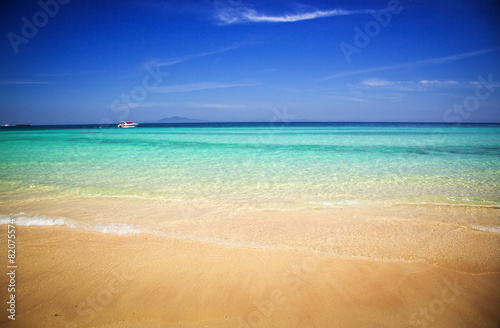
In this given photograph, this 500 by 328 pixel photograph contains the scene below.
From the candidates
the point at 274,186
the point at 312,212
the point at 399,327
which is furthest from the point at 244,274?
the point at 274,186

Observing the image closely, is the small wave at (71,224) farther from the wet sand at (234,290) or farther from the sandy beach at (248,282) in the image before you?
the wet sand at (234,290)

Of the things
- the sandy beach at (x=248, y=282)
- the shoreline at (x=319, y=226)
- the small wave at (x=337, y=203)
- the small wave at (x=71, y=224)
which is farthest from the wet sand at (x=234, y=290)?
the small wave at (x=337, y=203)

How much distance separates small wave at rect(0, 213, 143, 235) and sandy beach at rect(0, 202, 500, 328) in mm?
213

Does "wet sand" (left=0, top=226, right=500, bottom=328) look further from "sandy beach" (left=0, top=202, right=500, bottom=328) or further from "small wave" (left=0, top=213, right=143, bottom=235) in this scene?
"small wave" (left=0, top=213, right=143, bottom=235)

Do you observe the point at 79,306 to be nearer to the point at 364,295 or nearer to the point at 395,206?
the point at 364,295

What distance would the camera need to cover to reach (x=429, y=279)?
9.08 ft

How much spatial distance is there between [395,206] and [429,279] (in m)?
2.82

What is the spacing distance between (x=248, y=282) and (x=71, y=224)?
3697 millimetres

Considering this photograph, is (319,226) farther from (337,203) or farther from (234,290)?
(234,290)

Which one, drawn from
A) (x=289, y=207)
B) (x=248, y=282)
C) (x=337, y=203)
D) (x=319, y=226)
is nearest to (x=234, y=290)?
(x=248, y=282)

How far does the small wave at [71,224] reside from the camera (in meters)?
4.00

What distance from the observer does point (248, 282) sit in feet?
9.10

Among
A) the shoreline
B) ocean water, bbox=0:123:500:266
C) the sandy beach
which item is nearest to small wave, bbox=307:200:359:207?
ocean water, bbox=0:123:500:266

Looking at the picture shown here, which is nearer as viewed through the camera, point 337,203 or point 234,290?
point 234,290
